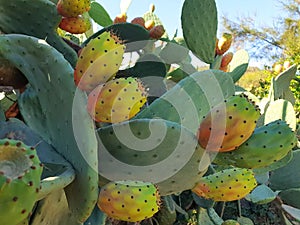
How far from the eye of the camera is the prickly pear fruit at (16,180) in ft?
1.90

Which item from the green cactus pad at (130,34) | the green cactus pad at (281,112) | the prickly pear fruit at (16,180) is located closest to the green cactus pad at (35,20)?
the green cactus pad at (130,34)

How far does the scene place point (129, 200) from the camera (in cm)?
84

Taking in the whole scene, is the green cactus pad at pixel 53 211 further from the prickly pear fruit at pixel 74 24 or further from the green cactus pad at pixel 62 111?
the prickly pear fruit at pixel 74 24

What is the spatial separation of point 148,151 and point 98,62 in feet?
0.68

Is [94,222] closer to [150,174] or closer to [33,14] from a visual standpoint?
[150,174]

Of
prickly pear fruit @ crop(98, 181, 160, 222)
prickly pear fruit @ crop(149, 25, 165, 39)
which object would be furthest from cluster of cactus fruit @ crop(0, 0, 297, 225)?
prickly pear fruit @ crop(149, 25, 165, 39)

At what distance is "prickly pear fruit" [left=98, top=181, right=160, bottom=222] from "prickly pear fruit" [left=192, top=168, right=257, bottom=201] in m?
0.24

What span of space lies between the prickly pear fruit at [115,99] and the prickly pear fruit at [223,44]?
1302 mm

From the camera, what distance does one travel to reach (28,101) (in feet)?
3.52

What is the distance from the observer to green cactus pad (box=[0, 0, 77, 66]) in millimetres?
1333

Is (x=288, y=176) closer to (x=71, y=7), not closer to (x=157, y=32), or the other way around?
(x=157, y=32)

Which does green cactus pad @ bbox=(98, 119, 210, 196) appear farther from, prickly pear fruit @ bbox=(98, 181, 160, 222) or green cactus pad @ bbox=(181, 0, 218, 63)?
green cactus pad @ bbox=(181, 0, 218, 63)

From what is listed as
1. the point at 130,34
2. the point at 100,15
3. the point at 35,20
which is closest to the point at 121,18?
the point at 100,15

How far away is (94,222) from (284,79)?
6.01 feet
